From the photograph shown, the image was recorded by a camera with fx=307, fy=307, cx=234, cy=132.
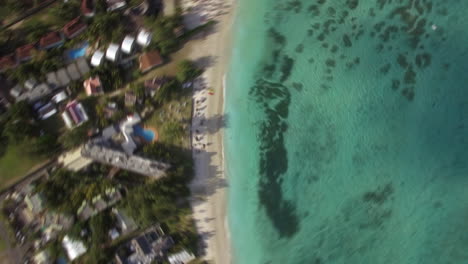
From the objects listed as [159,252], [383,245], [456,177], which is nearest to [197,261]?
[159,252]

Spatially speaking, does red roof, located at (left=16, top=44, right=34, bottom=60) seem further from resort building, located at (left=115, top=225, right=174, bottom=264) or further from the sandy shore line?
resort building, located at (left=115, top=225, right=174, bottom=264)

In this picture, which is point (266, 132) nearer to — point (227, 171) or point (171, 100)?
point (227, 171)

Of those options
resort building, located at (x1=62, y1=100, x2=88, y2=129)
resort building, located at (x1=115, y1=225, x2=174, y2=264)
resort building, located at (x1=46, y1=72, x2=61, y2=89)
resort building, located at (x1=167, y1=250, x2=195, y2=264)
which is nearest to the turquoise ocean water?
resort building, located at (x1=167, y1=250, x2=195, y2=264)

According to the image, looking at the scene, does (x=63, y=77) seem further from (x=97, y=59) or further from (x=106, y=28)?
(x=106, y=28)

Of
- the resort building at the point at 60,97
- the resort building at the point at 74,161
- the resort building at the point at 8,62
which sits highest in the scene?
the resort building at the point at 8,62

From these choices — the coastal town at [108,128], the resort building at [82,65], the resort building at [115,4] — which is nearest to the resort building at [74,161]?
the coastal town at [108,128]

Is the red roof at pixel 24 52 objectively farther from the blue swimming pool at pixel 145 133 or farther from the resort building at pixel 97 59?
the blue swimming pool at pixel 145 133

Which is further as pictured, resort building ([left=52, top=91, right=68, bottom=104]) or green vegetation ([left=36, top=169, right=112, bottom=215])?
resort building ([left=52, top=91, right=68, bottom=104])
